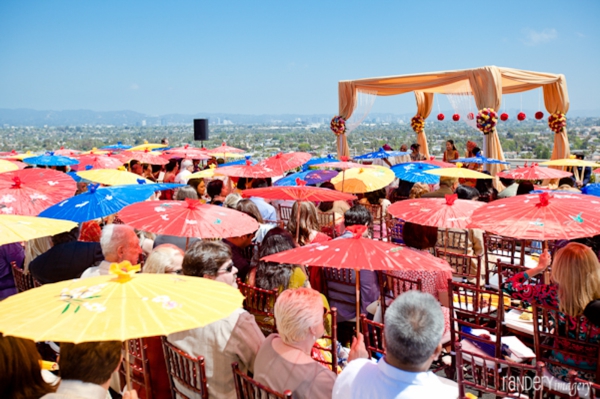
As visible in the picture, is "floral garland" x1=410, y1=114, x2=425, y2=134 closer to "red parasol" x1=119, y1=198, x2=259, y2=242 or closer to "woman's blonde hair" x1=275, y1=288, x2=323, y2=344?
Result: "red parasol" x1=119, y1=198, x2=259, y2=242

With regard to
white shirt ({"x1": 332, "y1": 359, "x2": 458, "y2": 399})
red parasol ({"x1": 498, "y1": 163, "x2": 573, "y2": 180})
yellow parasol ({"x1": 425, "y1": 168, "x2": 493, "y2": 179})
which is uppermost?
yellow parasol ({"x1": 425, "y1": 168, "x2": 493, "y2": 179})

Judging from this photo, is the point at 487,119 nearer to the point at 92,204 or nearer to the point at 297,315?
the point at 92,204

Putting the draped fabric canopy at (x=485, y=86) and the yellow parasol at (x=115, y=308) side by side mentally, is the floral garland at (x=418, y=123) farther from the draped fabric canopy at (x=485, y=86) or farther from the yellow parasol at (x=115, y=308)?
the yellow parasol at (x=115, y=308)

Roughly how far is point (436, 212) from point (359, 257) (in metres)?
1.54

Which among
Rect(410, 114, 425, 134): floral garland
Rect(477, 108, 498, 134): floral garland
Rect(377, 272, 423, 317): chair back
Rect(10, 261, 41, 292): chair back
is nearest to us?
Rect(377, 272, 423, 317): chair back

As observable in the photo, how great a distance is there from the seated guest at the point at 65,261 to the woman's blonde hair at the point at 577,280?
319 cm

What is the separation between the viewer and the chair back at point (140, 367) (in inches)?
104

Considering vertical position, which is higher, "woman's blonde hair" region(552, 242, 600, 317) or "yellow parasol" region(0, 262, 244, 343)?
"yellow parasol" region(0, 262, 244, 343)

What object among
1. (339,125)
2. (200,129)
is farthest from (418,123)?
(200,129)

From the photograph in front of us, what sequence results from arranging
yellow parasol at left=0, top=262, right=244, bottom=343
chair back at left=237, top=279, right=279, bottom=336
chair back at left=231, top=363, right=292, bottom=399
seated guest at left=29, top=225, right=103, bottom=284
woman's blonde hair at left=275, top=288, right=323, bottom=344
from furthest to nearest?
seated guest at left=29, top=225, right=103, bottom=284 → chair back at left=237, top=279, right=279, bottom=336 → woman's blonde hair at left=275, top=288, right=323, bottom=344 → chair back at left=231, top=363, right=292, bottom=399 → yellow parasol at left=0, top=262, right=244, bottom=343

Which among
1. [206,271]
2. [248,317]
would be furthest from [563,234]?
[206,271]

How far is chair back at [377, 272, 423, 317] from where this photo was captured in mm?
3447

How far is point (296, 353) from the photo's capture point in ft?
7.39

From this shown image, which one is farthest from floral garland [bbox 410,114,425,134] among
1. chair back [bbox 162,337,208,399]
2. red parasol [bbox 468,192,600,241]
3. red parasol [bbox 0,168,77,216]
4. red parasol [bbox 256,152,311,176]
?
chair back [bbox 162,337,208,399]
